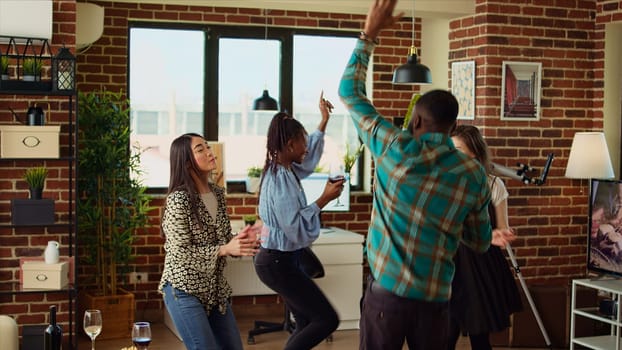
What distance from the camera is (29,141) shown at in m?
5.67

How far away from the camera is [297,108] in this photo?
25.8 ft

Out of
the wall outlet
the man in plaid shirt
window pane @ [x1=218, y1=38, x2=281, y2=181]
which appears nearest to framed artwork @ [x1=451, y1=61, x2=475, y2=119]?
window pane @ [x1=218, y1=38, x2=281, y2=181]

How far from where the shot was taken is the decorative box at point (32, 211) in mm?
5691

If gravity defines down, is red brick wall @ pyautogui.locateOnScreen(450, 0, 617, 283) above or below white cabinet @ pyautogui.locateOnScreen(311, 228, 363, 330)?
above

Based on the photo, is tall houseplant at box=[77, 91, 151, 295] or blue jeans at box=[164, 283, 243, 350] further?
tall houseplant at box=[77, 91, 151, 295]

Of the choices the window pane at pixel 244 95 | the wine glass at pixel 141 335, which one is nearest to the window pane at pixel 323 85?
the window pane at pixel 244 95

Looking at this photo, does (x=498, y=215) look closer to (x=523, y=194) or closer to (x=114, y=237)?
(x=523, y=194)

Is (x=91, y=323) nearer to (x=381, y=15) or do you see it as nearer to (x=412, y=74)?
(x=381, y=15)

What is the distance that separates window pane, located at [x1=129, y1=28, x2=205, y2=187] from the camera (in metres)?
7.39

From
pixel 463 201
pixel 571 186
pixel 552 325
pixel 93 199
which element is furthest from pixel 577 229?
pixel 463 201

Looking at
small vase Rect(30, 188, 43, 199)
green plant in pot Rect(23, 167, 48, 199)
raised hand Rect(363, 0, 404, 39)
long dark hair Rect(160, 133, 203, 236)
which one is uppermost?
raised hand Rect(363, 0, 404, 39)

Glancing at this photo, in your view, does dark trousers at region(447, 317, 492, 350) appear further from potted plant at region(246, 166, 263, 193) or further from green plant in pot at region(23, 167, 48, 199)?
potted plant at region(246, 166, 263, 193)

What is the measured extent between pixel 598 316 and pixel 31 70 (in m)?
Answer: 4.23

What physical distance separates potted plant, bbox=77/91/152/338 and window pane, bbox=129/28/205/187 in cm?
46
